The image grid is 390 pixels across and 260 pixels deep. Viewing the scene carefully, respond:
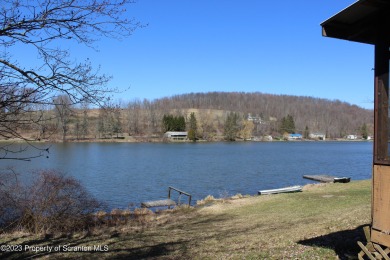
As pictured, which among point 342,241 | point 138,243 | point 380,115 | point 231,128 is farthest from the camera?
point 231,128

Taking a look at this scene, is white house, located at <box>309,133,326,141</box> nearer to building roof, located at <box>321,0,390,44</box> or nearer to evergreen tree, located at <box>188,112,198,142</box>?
evergreen tree, located at <box>188,112,198,142</box>

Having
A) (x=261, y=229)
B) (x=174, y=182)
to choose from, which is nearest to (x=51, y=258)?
(x=261, y=229)

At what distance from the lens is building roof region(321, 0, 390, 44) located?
5055 mm

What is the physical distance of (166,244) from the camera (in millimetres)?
10227

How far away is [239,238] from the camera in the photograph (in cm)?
1011

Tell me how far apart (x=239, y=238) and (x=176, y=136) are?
12802 cm

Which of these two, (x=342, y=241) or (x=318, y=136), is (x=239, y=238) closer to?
(x=342, y=241)

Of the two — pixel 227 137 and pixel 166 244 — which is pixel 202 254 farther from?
pixel 227 137

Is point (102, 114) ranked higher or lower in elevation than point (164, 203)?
higher

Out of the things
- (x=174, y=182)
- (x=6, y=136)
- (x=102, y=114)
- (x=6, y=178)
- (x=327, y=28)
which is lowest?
(x=174, y=182)

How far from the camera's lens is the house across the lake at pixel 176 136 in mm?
134125

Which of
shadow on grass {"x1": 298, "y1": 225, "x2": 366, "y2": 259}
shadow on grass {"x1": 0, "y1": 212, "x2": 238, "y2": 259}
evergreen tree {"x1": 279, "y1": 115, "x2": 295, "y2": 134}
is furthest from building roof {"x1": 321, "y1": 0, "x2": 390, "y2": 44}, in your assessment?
evergreen tree {"x1": 279, "y1": 115, "x2": 295, "y2": 134}

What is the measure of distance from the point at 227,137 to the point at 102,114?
13894cm

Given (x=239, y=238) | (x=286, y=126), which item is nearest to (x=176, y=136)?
(x=286, y=126)
